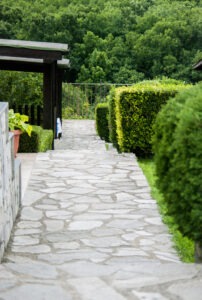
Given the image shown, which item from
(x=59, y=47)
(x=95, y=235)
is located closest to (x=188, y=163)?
(x=95, y=235)

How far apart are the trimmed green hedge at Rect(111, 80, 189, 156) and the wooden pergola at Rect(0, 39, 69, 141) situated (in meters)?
3.51

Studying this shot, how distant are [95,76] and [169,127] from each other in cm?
3353

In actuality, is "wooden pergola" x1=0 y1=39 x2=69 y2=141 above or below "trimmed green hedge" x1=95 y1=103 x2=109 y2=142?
above

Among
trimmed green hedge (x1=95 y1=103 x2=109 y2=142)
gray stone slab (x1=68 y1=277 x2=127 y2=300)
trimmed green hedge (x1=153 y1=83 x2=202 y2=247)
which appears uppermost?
trimmed green hedge (x1=153 y1=83 x2=202 y2=247)

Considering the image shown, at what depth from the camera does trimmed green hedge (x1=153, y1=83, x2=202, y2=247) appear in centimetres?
396

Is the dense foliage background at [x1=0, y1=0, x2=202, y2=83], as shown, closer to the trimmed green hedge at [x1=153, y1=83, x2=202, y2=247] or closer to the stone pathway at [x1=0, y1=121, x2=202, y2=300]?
the stone pathway at [x1=0, y1=121, x2=202, y2=300]

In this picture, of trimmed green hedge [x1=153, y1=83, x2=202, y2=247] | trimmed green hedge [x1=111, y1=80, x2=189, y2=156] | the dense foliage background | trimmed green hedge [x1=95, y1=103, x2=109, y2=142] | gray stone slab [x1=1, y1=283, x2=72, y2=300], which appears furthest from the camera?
the dense foliage background

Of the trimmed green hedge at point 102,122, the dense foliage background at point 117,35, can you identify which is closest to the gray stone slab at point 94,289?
the trimmed green hedge at point 102,122

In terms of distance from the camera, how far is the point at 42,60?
15.7 m

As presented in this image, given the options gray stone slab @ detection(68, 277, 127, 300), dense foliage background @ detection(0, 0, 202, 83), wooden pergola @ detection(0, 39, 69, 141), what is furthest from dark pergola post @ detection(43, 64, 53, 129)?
dense foliage background @ detection(0, 0, 202, 83)

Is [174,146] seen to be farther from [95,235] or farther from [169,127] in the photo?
[95,235]

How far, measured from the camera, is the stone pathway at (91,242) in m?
3.51

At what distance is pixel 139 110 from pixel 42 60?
5318 mm

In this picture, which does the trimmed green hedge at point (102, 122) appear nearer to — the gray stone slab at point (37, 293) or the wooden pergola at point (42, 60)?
the wooden pergola at point (42, 60)
